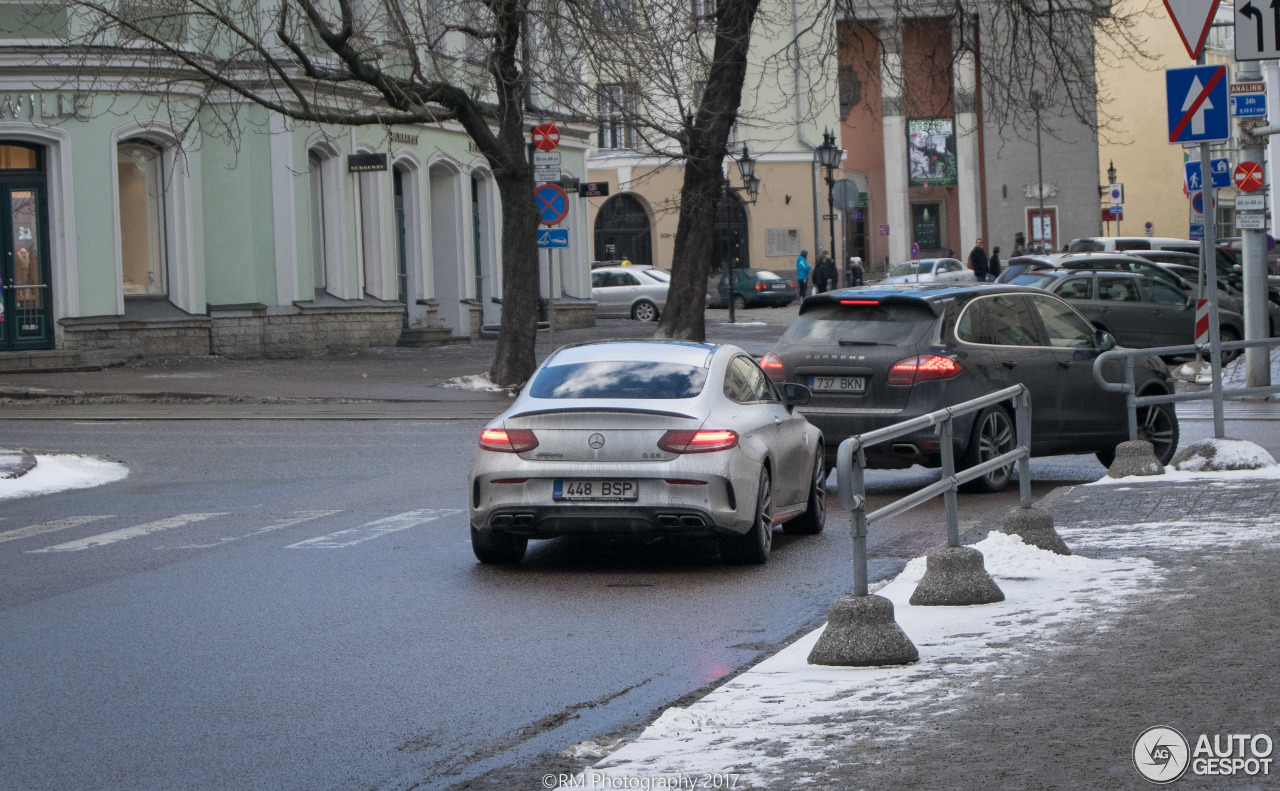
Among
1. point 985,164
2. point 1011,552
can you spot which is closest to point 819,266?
point 985,164

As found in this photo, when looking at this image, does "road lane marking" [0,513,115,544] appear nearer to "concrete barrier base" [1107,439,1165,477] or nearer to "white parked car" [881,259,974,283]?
"concrete barrier base" [1107,439,1165,477]

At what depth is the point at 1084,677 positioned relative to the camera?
6.05 meters

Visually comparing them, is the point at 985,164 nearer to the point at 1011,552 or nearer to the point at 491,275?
the point at 491,275

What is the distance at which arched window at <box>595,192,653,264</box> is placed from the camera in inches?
2891

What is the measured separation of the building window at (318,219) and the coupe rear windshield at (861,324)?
67.0ft

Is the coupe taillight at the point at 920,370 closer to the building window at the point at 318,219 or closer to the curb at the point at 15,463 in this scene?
the curb at the point at 15,463

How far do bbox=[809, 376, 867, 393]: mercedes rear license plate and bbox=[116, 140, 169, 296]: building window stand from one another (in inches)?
767

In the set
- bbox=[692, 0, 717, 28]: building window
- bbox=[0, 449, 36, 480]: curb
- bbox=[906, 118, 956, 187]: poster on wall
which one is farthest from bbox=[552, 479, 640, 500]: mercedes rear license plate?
bbox=[906, 118, 956, 187]: poster on wall

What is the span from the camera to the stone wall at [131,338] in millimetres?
28312

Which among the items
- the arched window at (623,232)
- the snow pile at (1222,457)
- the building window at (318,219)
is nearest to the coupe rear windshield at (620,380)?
the snow pile at (1222,457)

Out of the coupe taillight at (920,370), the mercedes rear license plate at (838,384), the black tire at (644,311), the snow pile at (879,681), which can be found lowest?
the snow pile at (879,681)

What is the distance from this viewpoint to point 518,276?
982 inches

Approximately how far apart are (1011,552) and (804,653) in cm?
220

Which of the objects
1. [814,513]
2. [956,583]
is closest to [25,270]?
[814,513]
